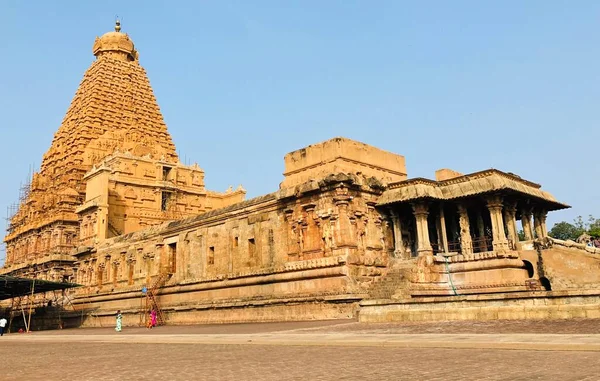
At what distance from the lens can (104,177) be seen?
46.5m

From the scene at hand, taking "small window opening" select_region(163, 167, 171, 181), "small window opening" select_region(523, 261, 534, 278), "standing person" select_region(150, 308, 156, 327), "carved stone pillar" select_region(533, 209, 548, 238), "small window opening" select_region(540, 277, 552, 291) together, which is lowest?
"standing person" select_region(150, 308, 156, 327)

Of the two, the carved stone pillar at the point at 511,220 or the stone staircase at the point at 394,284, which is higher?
the carved stone pillar at the point at 511,220

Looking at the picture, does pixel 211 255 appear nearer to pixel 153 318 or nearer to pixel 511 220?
pixel 153 318

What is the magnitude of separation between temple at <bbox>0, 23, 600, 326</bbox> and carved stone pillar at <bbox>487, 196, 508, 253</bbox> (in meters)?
0.05

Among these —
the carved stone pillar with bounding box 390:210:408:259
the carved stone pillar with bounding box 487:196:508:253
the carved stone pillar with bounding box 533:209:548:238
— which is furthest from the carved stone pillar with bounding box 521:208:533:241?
the carved stone pillar with bounding box 390:210:408:259

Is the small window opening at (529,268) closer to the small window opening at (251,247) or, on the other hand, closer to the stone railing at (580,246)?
the stone railing at (580,246)

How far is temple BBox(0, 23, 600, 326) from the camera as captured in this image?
22578 mm

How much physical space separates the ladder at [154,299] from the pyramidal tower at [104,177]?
12.7m

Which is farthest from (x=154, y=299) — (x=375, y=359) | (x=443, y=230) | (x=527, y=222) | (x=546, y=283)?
(x=375, y=359)

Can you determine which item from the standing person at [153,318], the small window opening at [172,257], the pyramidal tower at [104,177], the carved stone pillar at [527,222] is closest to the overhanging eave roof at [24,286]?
the pyramidal tower at [104,177]

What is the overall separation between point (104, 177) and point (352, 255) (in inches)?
1191

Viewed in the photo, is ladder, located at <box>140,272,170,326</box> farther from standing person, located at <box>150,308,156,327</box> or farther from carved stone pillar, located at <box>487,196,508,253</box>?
carved stone pillar, located at <box>487,196,508,253</box>

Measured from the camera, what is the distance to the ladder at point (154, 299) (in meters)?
33.6

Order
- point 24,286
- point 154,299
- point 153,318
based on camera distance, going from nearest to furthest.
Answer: point 153,318, point 154,299, point 24,286
